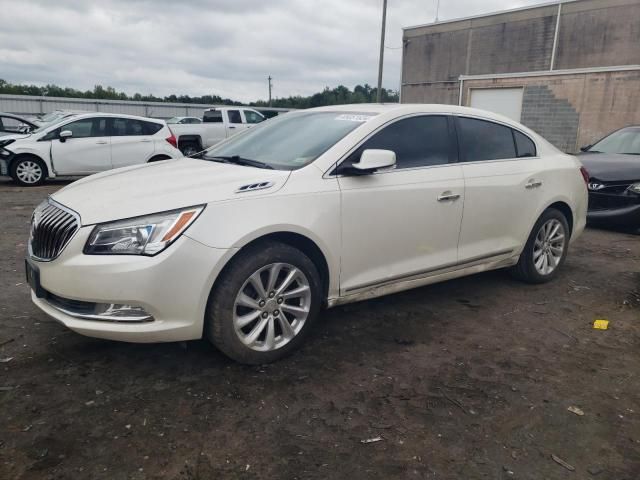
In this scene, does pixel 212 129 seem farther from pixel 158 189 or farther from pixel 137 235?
pixel 137 235

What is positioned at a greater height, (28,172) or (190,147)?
(190,147)

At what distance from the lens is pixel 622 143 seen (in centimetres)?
827

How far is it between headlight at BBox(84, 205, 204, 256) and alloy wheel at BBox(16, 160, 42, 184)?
9.76 metres

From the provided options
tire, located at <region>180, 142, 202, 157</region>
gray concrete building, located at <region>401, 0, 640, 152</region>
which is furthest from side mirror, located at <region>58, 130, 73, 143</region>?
gray concrete building, located at <region>401, 0, 640, 152</region>

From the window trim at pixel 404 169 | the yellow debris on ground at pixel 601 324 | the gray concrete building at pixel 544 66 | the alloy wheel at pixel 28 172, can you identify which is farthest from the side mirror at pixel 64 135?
the gray concrete building at pixel 544 66

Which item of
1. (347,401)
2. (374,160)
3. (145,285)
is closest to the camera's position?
(145,285)

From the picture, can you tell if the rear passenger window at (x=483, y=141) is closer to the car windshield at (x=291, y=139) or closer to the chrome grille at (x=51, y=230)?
the car windshield at (x=291, y=139)

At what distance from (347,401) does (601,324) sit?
2.37 meters

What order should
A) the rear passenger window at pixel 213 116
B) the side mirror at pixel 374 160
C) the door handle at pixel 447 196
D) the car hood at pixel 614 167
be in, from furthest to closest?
the rear passenger window at pixel 213 116 < the car hood at pixel 614 167 < the door handle at pixel 447 196 < the side mirror at pixel 374 160

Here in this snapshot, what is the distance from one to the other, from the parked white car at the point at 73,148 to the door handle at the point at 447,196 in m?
9.08

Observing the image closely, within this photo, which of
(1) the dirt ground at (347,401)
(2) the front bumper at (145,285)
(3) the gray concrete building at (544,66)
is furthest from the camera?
(3) the gray concrete building at (544,66)

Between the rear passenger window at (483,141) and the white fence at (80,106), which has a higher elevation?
the white fence at (80,106)

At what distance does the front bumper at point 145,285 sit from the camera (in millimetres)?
2709

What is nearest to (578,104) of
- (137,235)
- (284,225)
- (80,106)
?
(284,225)
